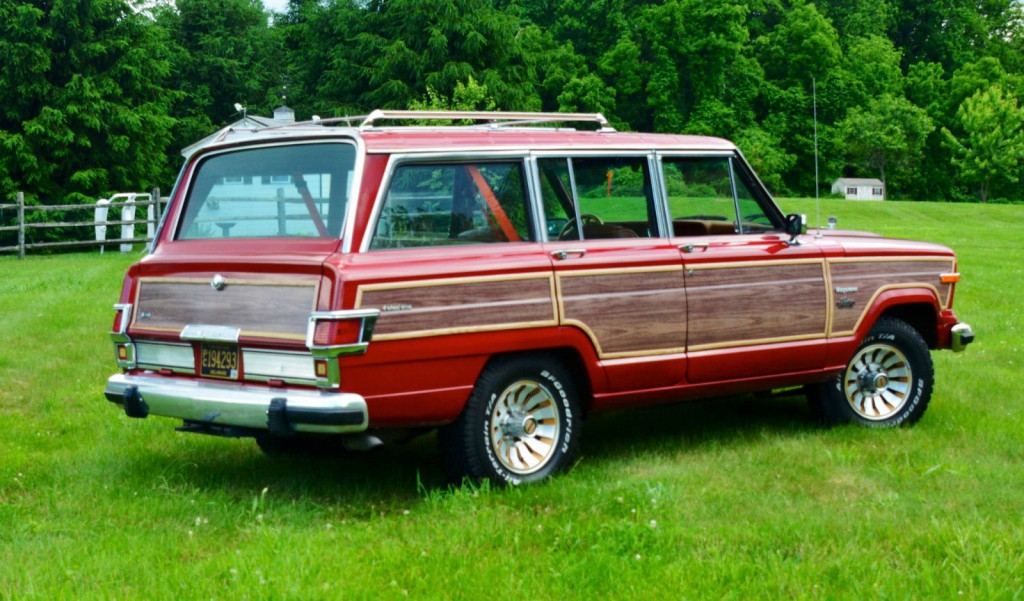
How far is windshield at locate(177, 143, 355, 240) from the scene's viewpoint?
6.89m

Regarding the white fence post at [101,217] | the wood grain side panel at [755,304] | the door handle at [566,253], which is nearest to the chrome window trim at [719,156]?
the wood grain side panel at [755,304]

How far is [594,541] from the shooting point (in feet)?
19.3

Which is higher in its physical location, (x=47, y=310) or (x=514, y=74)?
(x=514, y=74)

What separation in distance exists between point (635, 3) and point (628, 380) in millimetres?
68334

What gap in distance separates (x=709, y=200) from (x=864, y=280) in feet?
3.84

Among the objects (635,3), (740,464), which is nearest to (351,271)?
(740,464)

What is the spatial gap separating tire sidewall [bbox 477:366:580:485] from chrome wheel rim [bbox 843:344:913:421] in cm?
237

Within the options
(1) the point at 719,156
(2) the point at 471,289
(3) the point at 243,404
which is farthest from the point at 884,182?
(3) the point at 243,404

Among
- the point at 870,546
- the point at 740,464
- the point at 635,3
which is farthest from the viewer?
the point at 635,3

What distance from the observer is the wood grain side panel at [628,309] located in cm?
727

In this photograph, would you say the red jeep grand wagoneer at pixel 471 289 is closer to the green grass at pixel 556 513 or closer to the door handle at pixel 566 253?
the door handle at pixel 566 253

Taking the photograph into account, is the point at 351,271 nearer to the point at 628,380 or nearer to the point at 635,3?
the point at 628,380

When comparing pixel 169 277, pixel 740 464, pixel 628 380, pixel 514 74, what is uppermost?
pixel 514 74

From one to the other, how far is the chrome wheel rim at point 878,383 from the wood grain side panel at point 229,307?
12.9ft
